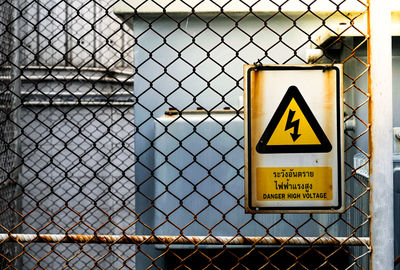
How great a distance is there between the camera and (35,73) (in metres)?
3.67

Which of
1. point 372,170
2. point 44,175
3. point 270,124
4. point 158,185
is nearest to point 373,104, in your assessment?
point 372,170

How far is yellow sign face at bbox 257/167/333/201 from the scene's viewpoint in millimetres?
1116

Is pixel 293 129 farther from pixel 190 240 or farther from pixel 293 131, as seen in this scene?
pixel 190 240

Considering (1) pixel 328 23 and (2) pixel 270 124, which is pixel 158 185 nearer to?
(2) pixel 270 124

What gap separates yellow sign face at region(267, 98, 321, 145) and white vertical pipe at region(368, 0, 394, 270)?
0.64 ft

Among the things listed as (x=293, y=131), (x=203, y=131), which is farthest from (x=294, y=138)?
(x=203, y=131)

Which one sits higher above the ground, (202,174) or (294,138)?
(294,138)

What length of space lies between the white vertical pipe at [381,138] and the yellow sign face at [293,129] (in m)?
0.20

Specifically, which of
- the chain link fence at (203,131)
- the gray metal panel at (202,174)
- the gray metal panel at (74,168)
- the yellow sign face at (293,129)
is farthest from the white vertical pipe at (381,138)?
the gray metal panel at (74,168)

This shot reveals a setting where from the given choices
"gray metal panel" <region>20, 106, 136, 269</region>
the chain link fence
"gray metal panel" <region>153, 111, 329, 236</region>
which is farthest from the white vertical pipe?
"gray metal panel" <region>20, 106, 136, 269</region>

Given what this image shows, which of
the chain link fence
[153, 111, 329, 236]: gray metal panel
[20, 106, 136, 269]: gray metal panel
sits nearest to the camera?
the chain link fence

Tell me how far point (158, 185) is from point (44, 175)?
205 cm

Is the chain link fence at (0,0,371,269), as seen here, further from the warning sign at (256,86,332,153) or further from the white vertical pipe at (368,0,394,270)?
the warning sign at (256,86,332,153)

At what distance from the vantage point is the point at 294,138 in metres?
1.12
